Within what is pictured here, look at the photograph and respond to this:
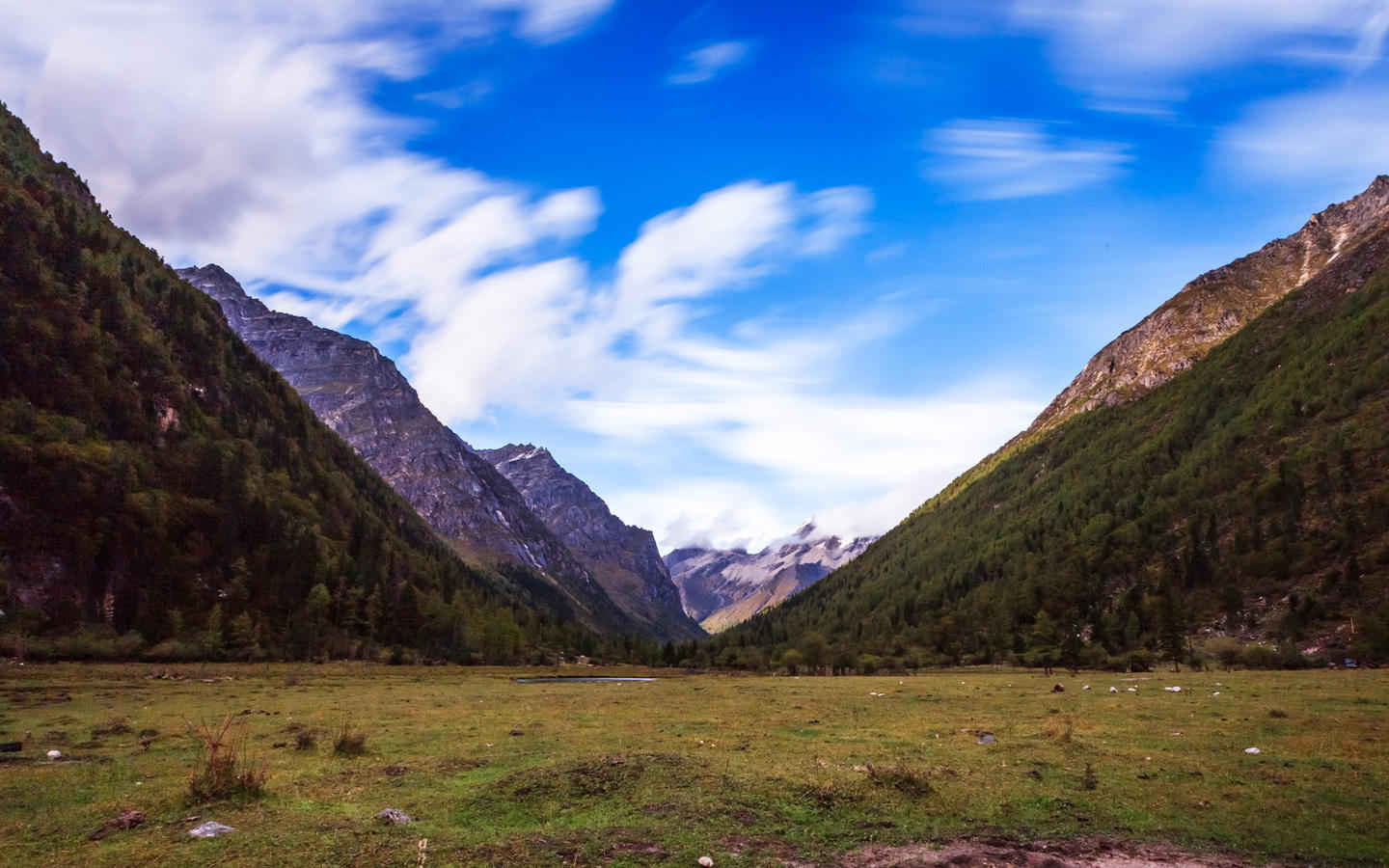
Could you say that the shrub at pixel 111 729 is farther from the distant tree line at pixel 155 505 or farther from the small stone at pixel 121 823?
the distant tree line at pixel 155 505

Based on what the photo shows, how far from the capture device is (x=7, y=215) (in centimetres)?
14850

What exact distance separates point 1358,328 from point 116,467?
294258 millimetres

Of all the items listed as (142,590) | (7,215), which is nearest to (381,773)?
(142,590)

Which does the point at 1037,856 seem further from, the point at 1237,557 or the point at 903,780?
the point at 1237,557

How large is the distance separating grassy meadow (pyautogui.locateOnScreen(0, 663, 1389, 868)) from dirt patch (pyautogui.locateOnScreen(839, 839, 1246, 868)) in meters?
0.44

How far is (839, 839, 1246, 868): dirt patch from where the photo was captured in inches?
492

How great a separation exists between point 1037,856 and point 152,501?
491 feet

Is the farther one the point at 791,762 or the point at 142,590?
the point at 142,590

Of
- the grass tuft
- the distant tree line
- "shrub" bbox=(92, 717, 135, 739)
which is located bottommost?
"shrub" bbox=(92, 717, 135, 739)

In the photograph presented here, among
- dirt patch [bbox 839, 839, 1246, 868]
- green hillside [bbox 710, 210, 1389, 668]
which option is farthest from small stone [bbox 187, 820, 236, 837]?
green hillside [bbox 710, 210, 1389, 668]

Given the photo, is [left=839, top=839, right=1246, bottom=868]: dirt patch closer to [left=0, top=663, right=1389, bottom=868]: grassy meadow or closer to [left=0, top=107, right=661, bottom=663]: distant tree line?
[left=0, top=663, right=1389, bottom=868]: grassy meadow

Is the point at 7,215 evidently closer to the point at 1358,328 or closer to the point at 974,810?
the point at 974,810

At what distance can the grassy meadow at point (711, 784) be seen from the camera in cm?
1322

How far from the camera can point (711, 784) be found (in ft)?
60.0
